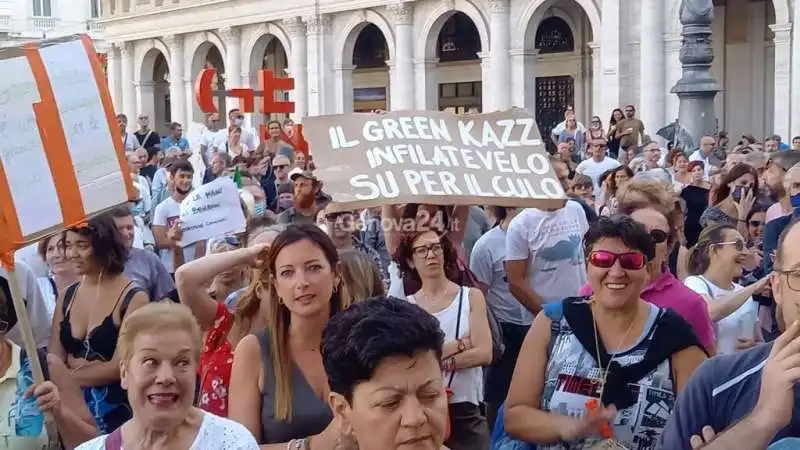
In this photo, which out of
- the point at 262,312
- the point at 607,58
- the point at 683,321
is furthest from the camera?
the point at 607,58

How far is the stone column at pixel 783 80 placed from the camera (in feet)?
74.3

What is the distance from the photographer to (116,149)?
14.8 ft

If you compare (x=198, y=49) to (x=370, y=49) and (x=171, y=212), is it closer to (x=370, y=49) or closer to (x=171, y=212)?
(x=370, y=49)

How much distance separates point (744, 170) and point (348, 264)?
15.4 feet

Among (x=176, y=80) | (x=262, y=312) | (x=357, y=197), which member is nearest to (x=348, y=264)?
(x=262, y=312)

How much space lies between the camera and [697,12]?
13.2 meters

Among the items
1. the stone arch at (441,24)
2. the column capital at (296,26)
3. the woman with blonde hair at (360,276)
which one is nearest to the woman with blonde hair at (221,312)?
the woman with blonde hair at (360,276)

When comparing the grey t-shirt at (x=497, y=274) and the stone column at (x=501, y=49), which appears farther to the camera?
the stone column at (x=501, y=49)

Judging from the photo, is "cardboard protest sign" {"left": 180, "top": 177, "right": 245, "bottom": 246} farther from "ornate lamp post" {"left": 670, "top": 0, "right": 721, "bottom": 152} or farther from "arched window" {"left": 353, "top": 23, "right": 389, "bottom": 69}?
"arched window" {"left": 353, "top": 23, "right": 389, "bottom": 69}

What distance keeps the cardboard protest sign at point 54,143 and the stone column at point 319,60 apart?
97.9ft

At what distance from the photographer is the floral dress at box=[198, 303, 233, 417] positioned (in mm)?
3939

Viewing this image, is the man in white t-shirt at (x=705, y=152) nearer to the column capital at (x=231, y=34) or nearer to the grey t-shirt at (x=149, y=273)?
the grey t-shirt at (x=149, y=273)

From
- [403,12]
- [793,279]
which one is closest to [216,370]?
[793,279]

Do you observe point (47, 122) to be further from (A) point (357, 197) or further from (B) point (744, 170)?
(B) point (744, 170)
